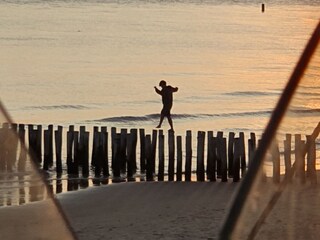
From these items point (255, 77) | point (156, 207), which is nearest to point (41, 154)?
point (156, 207)

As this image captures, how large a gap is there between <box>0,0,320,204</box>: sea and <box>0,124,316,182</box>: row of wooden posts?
200cm

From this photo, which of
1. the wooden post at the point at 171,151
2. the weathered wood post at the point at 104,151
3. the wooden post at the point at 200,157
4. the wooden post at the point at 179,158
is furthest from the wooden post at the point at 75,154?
the wooden post at the point at 200,157

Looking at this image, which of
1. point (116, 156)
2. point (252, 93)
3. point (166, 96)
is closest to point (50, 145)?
point (116, 156)

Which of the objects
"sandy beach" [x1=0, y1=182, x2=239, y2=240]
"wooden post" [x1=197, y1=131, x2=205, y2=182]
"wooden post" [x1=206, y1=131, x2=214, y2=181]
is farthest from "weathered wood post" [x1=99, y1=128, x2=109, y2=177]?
"wooden post" [x1=206, y1=131, x2=214, y2=181]

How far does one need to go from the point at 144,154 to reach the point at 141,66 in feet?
136

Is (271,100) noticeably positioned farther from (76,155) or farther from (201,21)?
(201,21)

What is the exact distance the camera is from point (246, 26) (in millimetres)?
108125

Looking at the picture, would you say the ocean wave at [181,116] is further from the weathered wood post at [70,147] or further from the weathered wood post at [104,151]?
the weathered wood post at [104,151]

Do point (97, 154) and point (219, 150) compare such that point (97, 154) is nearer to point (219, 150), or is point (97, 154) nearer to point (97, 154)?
point (97, 154)

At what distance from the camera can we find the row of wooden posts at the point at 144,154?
17.2 meters

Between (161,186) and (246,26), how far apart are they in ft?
303

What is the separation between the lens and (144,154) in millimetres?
18281

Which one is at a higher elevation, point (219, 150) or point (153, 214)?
point (219, 150)

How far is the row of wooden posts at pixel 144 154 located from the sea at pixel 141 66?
2000 mm
